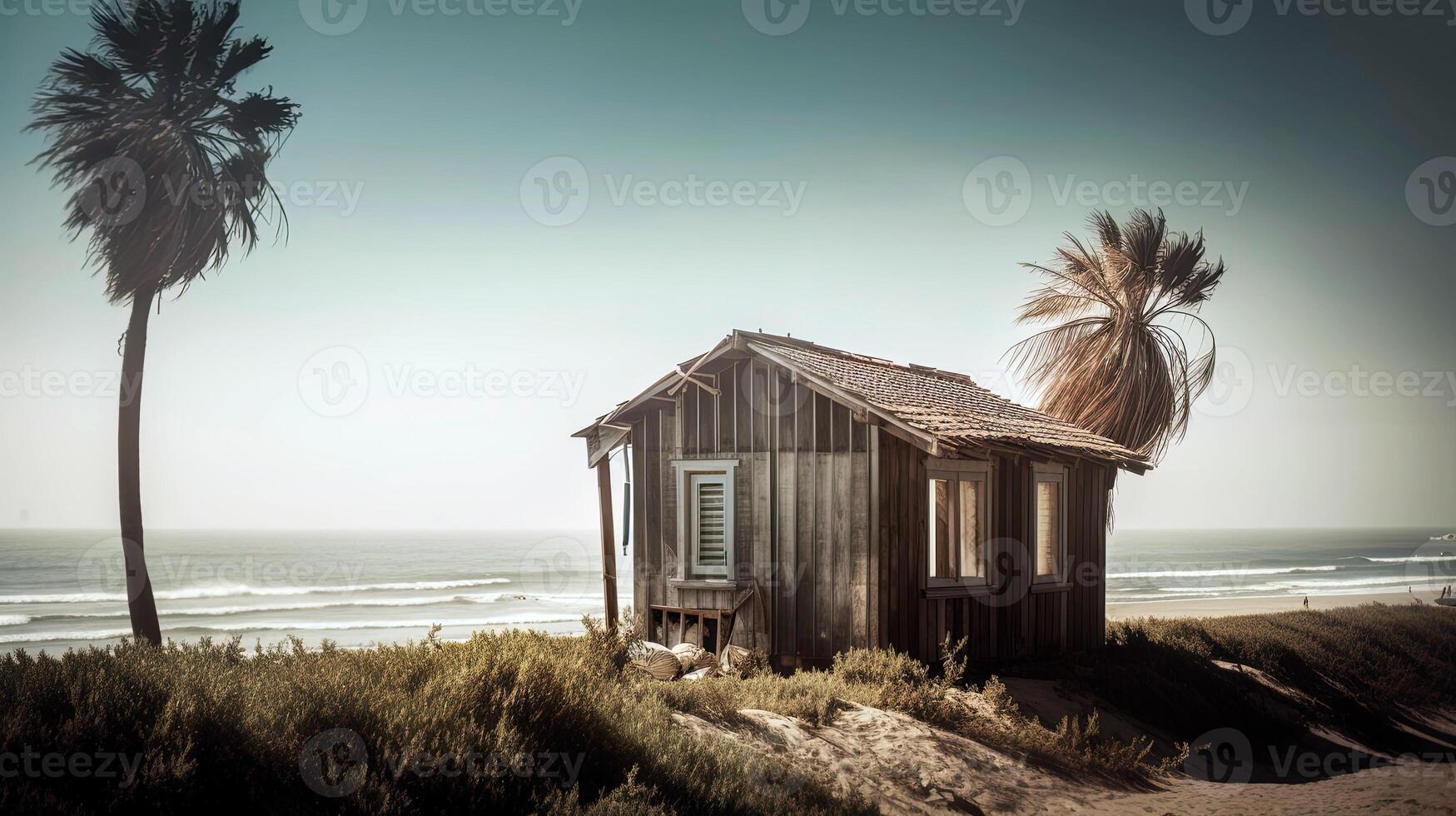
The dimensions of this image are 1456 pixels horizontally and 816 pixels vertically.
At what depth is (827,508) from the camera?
12219mm

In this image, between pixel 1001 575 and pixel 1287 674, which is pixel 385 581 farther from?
pixel 1287 674

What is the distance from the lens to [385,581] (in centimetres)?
4988

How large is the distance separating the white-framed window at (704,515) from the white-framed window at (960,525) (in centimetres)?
275

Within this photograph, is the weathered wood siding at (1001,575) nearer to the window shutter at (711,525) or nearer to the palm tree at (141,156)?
the window shutter at (711,525)

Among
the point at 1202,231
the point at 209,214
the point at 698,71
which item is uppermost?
the point at 698,71

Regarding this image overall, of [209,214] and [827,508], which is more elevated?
[209,214]

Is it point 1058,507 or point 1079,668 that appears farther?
point 1058,507

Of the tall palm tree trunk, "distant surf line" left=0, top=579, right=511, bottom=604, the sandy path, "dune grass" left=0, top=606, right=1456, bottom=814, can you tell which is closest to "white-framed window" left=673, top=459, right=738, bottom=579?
"dune grass" left=0, top=606, right=1456, bottom=814

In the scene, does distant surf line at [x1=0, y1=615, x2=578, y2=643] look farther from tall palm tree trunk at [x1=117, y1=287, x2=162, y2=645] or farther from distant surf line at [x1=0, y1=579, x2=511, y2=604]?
tall palm tree trunk at [x1=117, y1=287, x2=162, y2=645]

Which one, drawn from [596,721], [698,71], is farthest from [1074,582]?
[698,71]

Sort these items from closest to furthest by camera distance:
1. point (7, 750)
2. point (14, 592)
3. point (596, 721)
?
point (7, 750) < point (596, 721) < point (14, 592)

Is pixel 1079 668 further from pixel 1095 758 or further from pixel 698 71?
pixel 698 71

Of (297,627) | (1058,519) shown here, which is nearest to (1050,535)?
(1058,519)

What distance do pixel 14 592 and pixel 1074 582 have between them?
43141 mm
